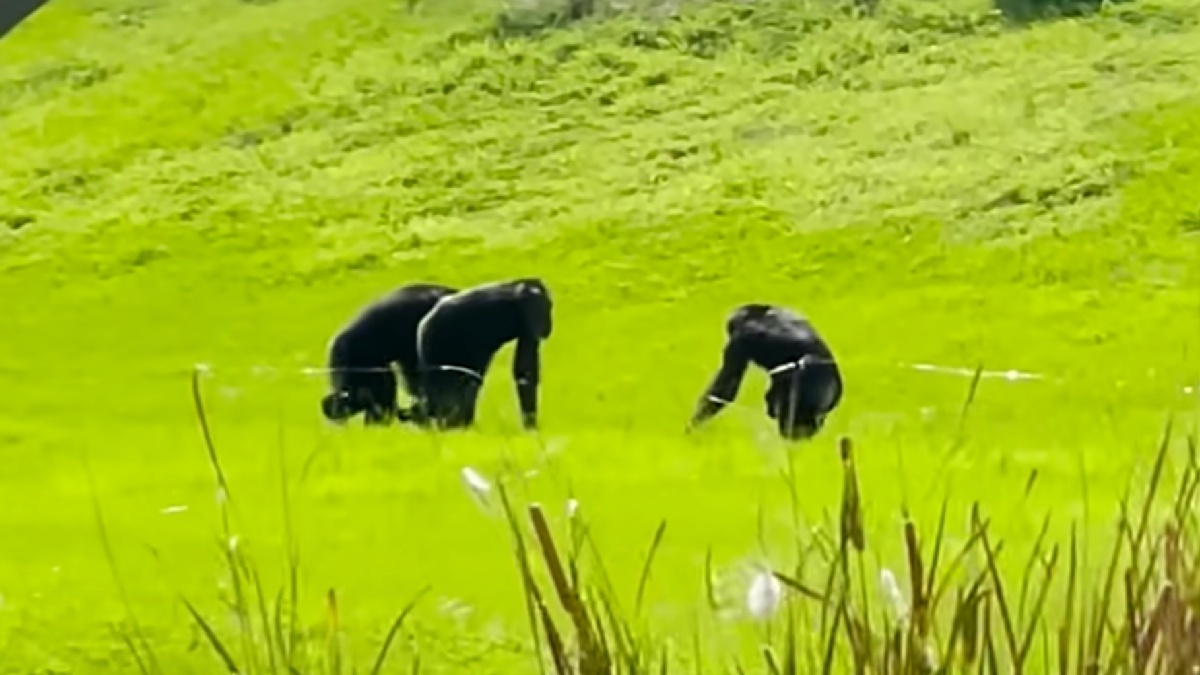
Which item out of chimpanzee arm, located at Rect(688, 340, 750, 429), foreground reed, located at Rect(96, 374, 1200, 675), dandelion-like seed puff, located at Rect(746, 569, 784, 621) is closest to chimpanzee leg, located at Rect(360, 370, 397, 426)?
chimpanzee arm, located at Rect(688, 340, 750, 429)

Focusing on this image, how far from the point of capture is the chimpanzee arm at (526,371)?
9.35 metres

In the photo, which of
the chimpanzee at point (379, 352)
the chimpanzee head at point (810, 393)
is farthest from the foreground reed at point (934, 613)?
the chimpanzee at point (379, 352)

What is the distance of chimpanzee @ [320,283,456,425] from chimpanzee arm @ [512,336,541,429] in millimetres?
392

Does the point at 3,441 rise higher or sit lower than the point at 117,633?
lower

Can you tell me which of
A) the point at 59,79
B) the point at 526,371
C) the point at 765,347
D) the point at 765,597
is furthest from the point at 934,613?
the point at 59,79

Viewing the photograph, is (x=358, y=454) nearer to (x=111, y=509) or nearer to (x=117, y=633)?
(x=111, y=509)

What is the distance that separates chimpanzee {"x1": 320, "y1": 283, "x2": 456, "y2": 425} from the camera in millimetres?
9656

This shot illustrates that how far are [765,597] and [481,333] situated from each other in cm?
780

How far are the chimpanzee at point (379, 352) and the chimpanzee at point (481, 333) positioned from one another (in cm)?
13

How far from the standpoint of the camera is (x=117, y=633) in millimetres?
3777

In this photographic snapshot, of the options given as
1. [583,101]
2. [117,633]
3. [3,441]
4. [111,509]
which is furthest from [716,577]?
[583,101]

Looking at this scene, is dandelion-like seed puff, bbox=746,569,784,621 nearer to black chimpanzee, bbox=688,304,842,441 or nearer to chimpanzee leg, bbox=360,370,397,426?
black chimpanzee, bbox=688,304,842,441

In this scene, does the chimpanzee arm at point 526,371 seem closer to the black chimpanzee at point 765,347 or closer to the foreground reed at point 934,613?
the black chimpanzee at point 765,347

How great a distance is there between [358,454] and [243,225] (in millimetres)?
12575
